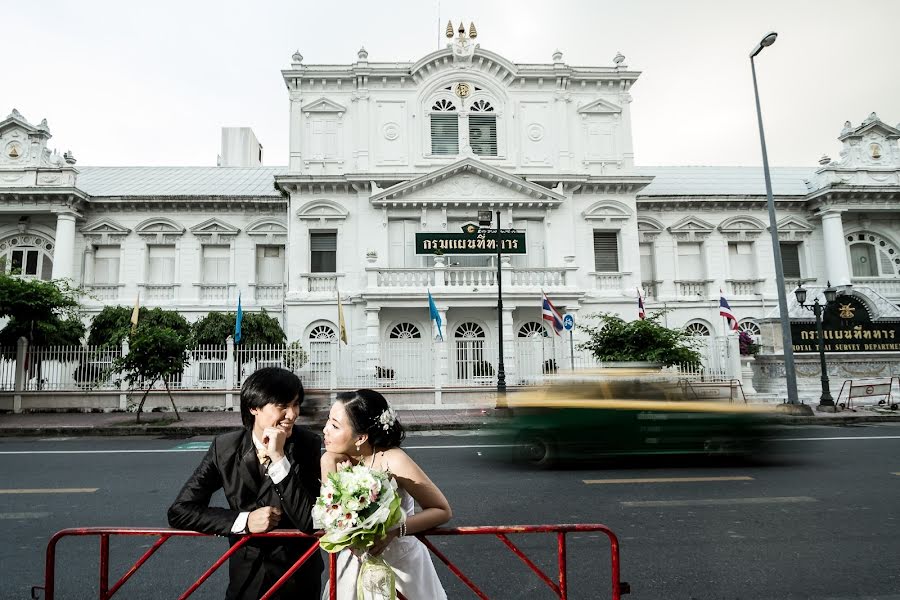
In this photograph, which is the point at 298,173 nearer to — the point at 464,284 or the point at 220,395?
the point at 464,284

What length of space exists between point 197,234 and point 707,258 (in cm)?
2330

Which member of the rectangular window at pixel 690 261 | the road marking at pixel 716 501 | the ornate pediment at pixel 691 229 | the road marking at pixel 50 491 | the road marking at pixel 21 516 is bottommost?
the road marking at pixel 716 501

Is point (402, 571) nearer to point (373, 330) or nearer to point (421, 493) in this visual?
point (421, 493)

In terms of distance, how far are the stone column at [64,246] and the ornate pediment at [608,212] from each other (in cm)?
2192

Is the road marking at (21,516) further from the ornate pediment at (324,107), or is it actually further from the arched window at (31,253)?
the arched window at (31,253)

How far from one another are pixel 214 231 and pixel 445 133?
11241 mm

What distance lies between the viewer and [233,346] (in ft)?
57.6

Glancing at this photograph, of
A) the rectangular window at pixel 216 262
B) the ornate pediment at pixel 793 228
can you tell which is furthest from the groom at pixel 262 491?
the ornate pediment at pixel 793 228

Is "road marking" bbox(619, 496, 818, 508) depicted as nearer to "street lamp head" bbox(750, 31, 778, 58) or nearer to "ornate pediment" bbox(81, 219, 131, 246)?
"street lamp head" bbox(750, 31, 778, 58)

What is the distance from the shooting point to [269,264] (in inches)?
973

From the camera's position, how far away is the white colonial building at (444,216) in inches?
866

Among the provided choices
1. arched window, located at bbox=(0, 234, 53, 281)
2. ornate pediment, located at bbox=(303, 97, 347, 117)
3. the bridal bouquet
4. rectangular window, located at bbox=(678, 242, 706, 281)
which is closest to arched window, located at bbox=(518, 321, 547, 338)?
rectangular window, located at bbox=(678, 242, 706, 281)

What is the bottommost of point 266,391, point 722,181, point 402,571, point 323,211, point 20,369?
point 402,571

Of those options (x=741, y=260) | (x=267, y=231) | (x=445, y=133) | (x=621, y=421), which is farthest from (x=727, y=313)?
(x=267, y=231)
